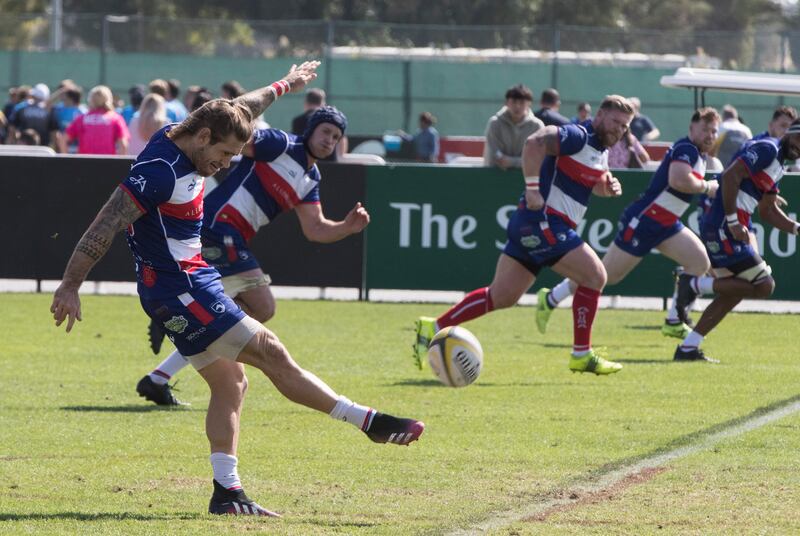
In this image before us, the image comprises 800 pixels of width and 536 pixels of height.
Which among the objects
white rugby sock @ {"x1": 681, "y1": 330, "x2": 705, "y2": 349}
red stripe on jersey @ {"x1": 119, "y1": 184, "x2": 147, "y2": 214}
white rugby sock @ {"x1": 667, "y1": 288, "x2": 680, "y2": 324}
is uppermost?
red stripe on jersey @ {"x1": 119, "y1": 184, "x2": 147, "y2": 214}

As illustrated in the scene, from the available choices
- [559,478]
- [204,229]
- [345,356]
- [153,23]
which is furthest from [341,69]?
[559,478]

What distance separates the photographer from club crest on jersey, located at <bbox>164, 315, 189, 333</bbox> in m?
7.05

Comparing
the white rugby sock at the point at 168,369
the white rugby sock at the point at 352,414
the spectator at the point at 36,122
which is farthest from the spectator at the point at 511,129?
the white rugby sock at the point at 352,414

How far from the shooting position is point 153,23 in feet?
109

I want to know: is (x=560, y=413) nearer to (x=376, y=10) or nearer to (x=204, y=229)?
(x=204, y=229)

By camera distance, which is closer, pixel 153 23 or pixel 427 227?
pixel 427 227

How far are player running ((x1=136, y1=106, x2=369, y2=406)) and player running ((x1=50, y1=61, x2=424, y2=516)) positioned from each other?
3.01 metres

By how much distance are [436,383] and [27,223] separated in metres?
7.32

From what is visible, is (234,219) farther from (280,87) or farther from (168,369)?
(280,87)

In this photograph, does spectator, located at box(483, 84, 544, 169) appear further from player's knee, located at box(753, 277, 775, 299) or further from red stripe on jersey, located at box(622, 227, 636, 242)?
player's knee, located at box(753, 277, 775, 299)

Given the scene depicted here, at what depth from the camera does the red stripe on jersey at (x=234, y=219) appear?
10445 mm

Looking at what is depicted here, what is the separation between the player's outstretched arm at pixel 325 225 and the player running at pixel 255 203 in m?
0.01

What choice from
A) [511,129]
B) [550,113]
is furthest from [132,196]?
[550,113]

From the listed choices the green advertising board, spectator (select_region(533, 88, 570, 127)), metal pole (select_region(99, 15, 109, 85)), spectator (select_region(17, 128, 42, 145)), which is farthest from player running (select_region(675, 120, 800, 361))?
metal pole (select_region(99, 15, 109, 85))
